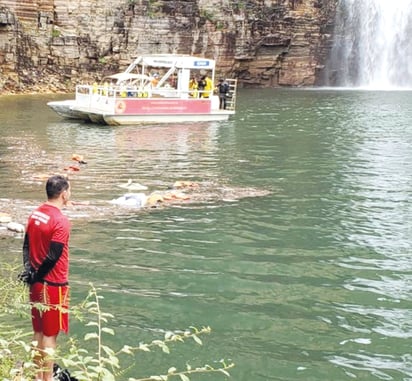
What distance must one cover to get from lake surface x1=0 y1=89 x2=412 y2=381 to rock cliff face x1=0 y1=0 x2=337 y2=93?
2612 centimetres

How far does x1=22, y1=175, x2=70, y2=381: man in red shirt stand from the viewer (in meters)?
5.75

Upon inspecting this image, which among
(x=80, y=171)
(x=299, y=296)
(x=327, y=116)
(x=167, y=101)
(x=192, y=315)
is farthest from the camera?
(x=327, y=116)

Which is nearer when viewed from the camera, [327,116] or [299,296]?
[299,296]

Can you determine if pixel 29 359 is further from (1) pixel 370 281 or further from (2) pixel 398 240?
(2) pixel 398 240

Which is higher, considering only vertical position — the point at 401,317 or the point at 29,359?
the point at 29,359

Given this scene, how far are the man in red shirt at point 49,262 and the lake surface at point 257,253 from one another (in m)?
1.27

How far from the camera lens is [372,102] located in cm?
4444

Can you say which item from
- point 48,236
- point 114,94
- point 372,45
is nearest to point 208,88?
point 114,94

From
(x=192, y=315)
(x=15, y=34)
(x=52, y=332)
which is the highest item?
(x=15, y=34)

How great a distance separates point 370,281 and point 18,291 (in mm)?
5930

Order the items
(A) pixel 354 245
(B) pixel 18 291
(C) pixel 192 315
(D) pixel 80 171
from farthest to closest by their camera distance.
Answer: (D) pixel 80 171, (A) pixel 354 245, (C) pixel 192 315, (B) pixel 18 291

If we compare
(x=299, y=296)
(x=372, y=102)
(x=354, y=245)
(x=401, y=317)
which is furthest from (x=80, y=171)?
(x=372, y=102)

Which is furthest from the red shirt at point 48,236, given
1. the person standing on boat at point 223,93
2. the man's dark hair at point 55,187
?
the person standing on boat at point 223,93

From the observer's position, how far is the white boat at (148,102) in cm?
3039
